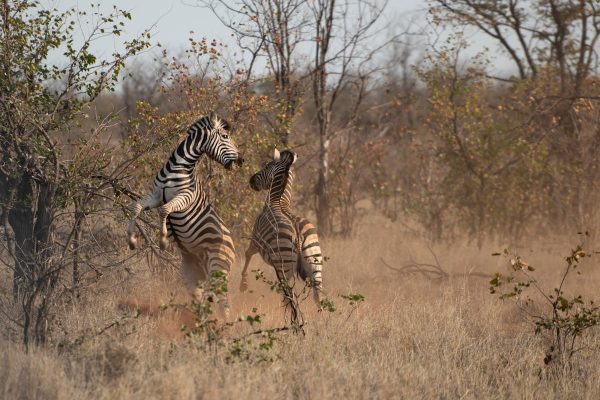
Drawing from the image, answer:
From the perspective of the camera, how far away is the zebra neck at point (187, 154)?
9109mm

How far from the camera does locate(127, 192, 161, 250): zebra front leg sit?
8078mm

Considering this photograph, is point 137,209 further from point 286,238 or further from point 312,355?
point 312,355

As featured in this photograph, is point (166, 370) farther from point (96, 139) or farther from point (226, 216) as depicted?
point (226, 216)

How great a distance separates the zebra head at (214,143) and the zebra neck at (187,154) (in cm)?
3

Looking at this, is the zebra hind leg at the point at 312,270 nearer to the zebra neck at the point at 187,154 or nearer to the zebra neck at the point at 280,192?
the zebra neck at the point at 280,192

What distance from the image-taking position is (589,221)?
1429 centimetres

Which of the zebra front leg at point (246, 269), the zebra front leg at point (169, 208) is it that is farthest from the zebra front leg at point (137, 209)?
the zebra front leg at point (246, 269)

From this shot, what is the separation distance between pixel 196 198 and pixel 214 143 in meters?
0.59

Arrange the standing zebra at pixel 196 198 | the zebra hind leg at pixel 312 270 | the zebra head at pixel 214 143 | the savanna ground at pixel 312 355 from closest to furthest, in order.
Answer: the savanna ground at pixel 312 355 → the standing zebra at pixel 196 198 → the zebra head at pixel 214 143 → the zebra hind leg at pixel 312 270

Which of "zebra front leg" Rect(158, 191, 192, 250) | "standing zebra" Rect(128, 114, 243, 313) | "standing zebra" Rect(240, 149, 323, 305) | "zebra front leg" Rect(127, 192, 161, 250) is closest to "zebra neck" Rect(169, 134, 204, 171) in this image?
"standing zebra" Rect(128, 114, 243, 313)

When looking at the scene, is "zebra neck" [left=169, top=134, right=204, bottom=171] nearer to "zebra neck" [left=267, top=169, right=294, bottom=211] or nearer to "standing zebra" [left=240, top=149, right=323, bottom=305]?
"standing zebra" [left=240, top=149, right=323, bottom=305]

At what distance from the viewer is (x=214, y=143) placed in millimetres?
9203

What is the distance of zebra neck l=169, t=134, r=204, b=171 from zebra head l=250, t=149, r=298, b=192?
131cm

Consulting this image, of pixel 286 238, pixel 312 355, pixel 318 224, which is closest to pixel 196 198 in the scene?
pixel 286 238
